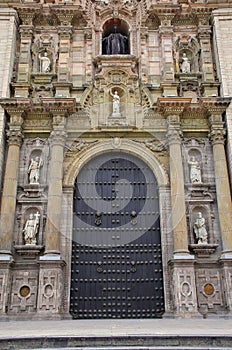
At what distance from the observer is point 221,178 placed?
42.1 feet

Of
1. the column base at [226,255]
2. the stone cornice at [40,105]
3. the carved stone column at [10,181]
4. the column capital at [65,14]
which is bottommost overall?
the column base at [226,255]

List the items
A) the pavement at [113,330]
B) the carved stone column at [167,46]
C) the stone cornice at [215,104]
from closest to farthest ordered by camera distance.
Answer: the pavement at [113,330] < the stone cornice at [215,104] < the carved stone column at [167,46]

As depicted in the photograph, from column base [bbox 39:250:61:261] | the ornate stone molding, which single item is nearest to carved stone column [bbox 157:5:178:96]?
the ornate stone molding

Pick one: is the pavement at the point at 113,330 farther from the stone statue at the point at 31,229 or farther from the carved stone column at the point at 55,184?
the carved stone column at the point at 55,184

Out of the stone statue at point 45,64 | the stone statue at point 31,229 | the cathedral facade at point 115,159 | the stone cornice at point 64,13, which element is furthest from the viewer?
the stone cornice at point 64,13

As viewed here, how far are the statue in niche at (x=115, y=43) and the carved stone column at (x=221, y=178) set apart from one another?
174 inches

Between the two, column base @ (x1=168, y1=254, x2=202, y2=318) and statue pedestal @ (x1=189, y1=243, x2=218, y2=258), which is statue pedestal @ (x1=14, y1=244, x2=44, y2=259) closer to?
column base @ (x1=168, y1=254, x2=202, y2=318)

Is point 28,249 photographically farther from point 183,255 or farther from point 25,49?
point 25,49

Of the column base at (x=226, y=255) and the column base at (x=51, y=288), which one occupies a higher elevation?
the column base at (x=226, y=255)

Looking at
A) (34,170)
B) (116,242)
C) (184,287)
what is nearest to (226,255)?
(184,287)

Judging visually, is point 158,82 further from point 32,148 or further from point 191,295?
point 191,295

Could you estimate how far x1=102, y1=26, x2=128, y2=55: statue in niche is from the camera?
1546cm

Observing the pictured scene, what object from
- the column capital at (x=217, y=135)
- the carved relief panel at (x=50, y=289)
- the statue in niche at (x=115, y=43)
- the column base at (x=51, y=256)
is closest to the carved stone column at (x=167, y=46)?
the statue in niche at (x=115, y=43)

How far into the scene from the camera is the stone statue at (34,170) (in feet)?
43.1
